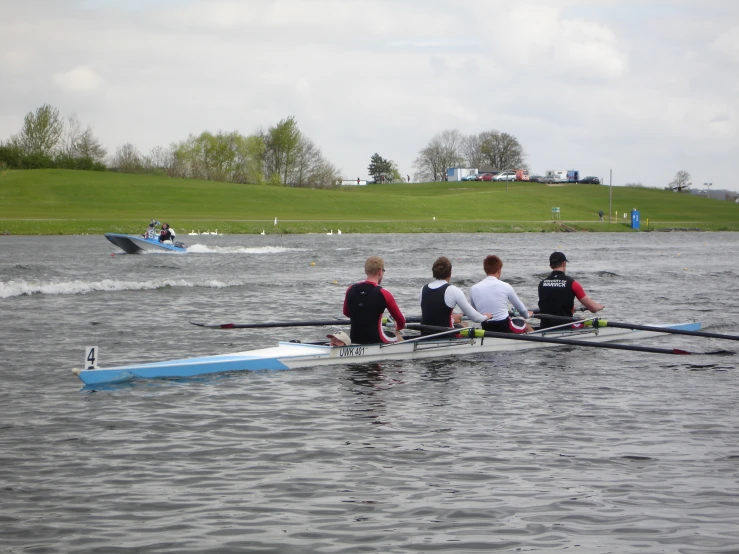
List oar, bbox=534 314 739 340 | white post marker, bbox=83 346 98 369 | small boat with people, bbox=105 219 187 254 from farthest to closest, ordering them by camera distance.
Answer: small boat with people, bbox=105 219 187 254, oar, bbox=534 314 739 340, white post marker, bbox=83 346 98 369

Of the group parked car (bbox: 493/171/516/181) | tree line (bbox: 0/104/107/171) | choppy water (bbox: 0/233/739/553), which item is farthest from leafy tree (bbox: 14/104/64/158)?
choppy water (bbox: 0/233/739/553)

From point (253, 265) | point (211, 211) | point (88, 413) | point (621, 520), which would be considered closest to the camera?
point (621, 520)

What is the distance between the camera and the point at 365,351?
41.7 ft

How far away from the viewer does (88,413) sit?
10.0 meters

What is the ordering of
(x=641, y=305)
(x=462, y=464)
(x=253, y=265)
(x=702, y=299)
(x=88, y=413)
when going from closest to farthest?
(x=462, y=464)
(x=88, y=413)
(x=641, y=305)
(x=702, y=299)
(x=253, y=265)

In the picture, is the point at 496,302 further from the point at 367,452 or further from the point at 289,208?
the point at 289,208

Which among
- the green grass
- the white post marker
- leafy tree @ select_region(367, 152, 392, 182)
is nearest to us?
the white post marker

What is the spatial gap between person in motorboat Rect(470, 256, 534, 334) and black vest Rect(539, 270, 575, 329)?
78 cm

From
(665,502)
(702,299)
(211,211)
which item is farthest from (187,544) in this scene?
(211,211)

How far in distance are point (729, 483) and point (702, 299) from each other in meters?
17.4

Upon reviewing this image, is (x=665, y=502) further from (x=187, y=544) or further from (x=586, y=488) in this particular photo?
(x=187, y=544)

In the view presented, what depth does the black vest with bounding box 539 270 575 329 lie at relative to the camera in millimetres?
14438

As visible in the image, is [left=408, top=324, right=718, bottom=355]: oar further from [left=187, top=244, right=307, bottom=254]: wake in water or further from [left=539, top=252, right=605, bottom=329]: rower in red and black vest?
[left=187, top=244, right=307, bottom=254]: wake in water

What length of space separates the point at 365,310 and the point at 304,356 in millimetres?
1079
